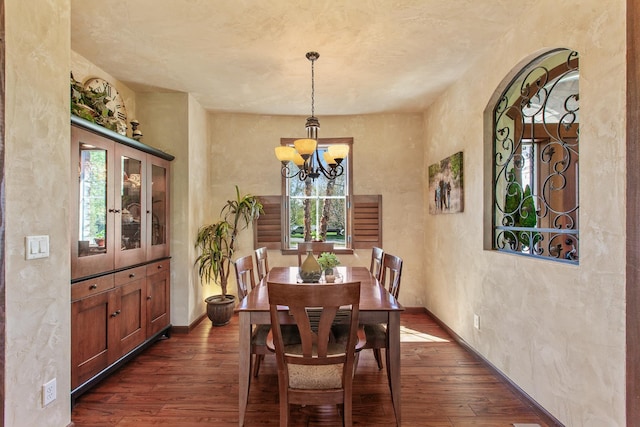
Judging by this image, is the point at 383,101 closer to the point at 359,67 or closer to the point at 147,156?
the point at 359,67

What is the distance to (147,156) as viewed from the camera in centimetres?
308

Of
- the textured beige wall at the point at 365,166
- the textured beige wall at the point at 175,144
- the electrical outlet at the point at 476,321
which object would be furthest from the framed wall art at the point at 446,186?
the textured beige wall at the point at 175,144

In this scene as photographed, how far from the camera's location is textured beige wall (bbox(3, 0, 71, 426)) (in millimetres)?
1517

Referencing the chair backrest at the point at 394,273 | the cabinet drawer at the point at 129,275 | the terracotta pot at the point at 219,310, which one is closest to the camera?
the chair backrest at the point at 394,273

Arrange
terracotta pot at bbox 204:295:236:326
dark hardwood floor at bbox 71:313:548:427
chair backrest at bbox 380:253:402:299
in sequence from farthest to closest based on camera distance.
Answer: terracotta pot at bbox 204:295:236:326, chair backrest at bbox 380:253:402:299, dark hardwood floor at bbox 71:313:548:427

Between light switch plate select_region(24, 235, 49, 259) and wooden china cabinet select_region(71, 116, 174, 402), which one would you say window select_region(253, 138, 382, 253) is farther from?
light switch plate select_region(24, 235, 49, 259)

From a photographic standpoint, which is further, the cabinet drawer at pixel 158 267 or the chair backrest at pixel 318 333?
the cabinet drawer at pixel 158 267

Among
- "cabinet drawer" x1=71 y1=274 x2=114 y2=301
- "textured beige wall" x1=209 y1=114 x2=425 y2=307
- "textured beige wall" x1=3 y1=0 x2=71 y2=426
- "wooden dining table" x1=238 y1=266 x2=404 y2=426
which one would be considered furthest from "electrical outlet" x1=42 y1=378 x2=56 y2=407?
"textured beige wall" x1=209 y1=114 x2=425 y2=307

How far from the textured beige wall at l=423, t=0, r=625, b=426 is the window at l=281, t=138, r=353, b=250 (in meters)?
1.80

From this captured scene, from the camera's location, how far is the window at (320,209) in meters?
4.44

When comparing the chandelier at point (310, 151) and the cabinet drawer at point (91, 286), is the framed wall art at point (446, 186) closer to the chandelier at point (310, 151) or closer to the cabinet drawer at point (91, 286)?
the chandelier at point (310, 151)

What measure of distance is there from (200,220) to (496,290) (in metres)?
3.29

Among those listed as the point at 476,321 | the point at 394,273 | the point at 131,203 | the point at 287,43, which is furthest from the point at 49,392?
the point at 476,321

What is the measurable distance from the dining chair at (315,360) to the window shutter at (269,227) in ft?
8.85
